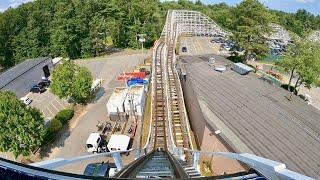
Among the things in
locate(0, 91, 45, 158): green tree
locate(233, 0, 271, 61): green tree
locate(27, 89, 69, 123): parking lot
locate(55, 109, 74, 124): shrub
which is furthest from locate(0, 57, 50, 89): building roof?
locate(233, 0, 271, 61): green tree

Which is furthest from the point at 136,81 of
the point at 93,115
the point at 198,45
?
the point at 198,45

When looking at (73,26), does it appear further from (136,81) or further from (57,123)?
(57,123)

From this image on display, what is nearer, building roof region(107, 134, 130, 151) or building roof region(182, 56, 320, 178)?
building roof region(182, 56, 320, 178)

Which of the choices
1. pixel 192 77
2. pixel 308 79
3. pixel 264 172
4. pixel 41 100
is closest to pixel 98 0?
pixel 41 100

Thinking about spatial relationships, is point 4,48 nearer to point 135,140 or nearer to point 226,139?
point 135,140

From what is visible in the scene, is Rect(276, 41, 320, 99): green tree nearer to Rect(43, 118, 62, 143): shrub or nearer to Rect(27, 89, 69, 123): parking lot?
Rect(43, 118, 62, 143): shrub

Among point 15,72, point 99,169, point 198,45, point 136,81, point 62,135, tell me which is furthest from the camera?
point 198,45
